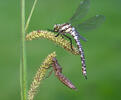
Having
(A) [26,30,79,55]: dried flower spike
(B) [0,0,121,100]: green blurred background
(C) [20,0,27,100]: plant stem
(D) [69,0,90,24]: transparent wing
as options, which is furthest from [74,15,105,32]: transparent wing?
(B) [0,0,121,100]: green blurred background

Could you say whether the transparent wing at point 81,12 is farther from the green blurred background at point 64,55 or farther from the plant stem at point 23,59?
the green blurred background at point 64,55

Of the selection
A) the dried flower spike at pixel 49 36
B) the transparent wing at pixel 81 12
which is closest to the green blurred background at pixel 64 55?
the transparent wing at pixel 81 12

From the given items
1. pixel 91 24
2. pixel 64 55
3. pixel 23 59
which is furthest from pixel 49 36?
pixel 64 55

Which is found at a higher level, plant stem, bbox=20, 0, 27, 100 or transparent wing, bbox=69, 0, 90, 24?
transparent wing, bbox=69, 0, 90, 24

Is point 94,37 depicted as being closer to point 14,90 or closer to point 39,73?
point 14,90

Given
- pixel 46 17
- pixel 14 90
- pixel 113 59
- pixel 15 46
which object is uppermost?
pixel 46 17

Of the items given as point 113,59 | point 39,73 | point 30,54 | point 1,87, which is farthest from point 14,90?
point 39,73

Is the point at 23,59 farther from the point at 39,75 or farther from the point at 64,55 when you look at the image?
the point at 64,55

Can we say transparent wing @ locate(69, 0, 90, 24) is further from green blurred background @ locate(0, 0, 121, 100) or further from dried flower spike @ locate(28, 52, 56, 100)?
green blurred background @ locate(0, 0, 121, 100)
